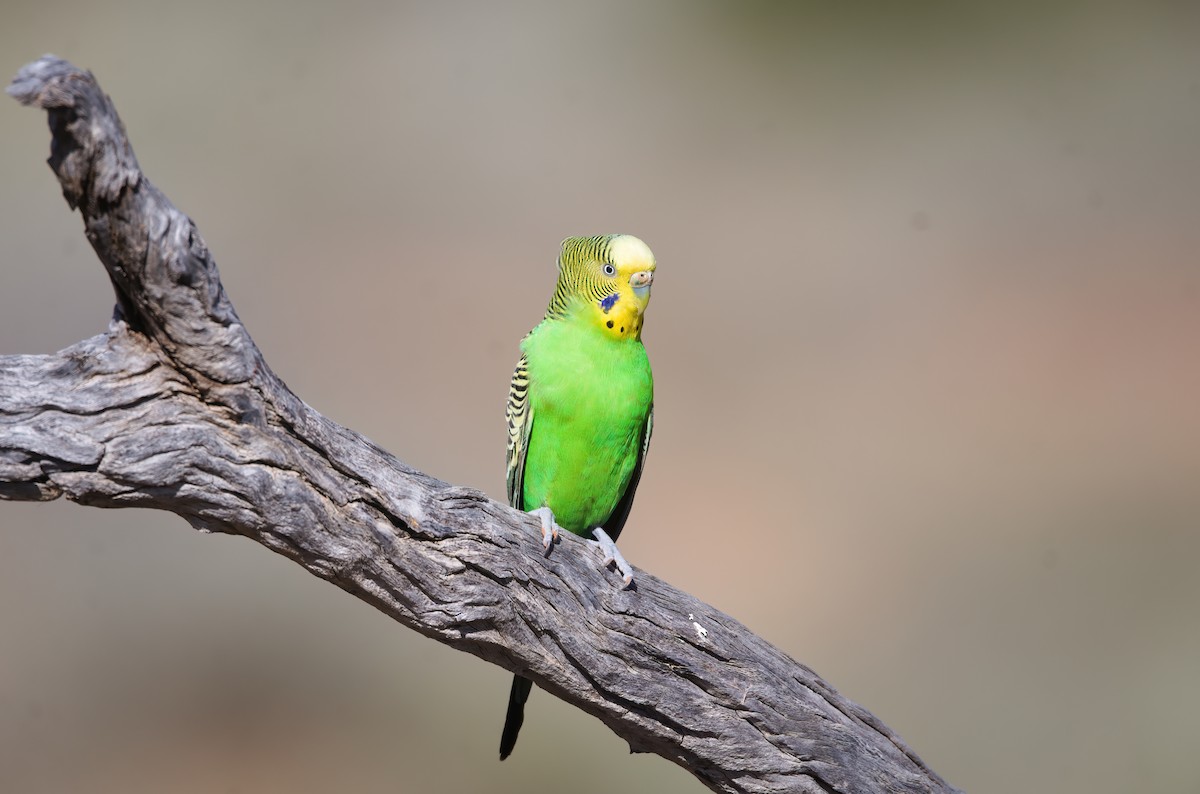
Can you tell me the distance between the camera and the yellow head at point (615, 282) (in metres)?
4.33

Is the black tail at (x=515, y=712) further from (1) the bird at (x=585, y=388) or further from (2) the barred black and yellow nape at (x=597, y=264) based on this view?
(2) the barred black and yellow nape at (x=597, y=264)

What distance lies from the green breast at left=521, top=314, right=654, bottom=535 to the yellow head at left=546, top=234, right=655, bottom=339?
3.0 inches

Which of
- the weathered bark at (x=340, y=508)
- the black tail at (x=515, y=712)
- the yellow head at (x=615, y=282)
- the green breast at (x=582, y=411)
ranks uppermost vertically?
the yellow head at (x=615, y=282)

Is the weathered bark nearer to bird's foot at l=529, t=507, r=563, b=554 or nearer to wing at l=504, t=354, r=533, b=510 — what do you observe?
bird's foot at l=529, t=507, r=563, b=554

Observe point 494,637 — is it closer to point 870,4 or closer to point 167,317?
point 167,317

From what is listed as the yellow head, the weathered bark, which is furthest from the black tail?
the yellow head

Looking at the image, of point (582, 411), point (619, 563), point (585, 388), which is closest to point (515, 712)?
point (619, 563)

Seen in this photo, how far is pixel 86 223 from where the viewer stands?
8.07ft

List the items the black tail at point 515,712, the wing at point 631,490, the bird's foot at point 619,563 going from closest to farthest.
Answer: the bird's foot at point 619,563 < the black tail at point 515,712 < the wing at point 631,490

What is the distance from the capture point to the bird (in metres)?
4.35

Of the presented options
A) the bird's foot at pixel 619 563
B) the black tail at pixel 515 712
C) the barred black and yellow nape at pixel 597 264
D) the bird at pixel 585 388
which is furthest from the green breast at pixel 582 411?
the black tail at pixel 515 712

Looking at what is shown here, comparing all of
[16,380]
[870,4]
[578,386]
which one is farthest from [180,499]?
[870,4]

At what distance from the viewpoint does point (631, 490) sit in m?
4.96

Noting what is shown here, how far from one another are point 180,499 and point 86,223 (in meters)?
0.81
